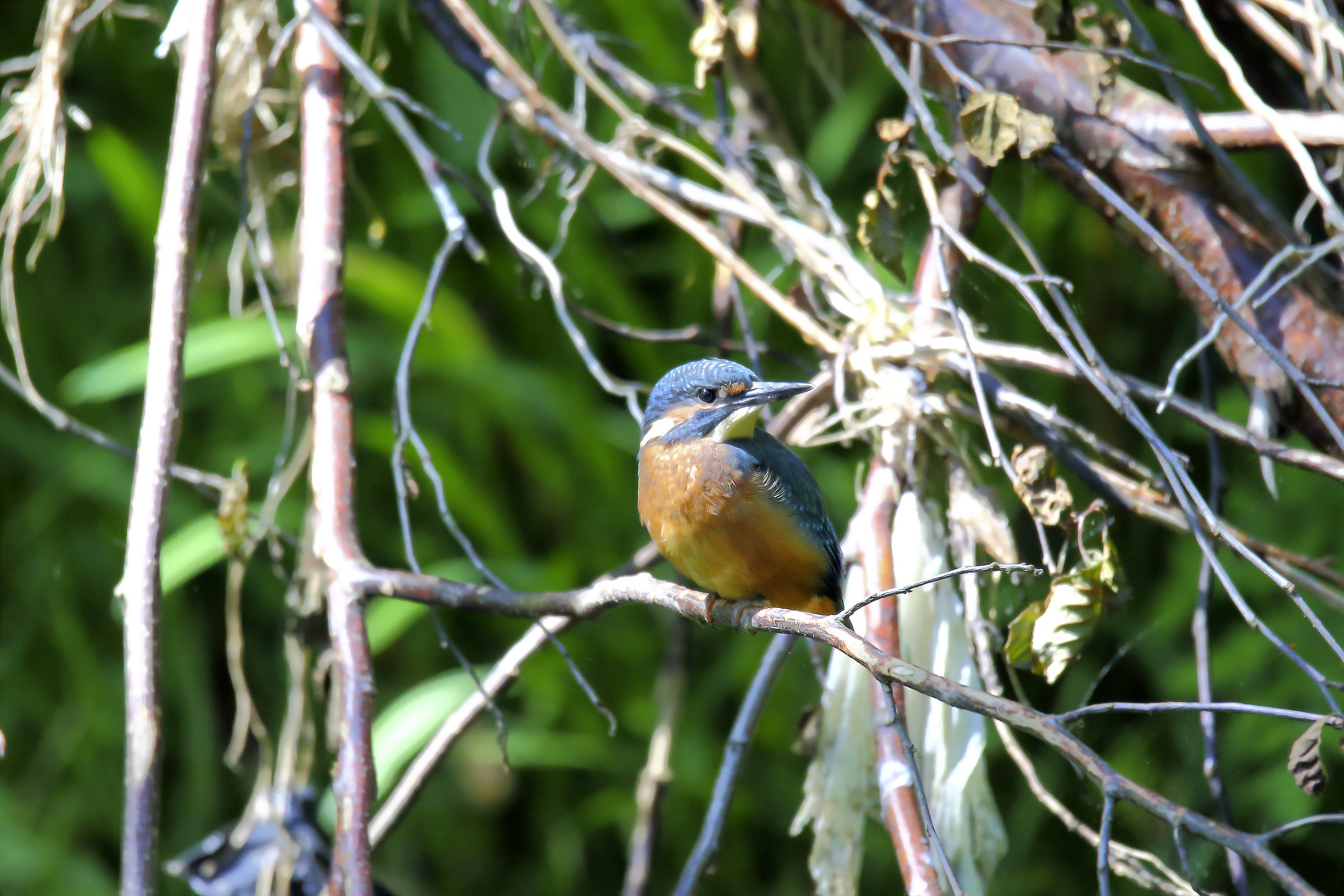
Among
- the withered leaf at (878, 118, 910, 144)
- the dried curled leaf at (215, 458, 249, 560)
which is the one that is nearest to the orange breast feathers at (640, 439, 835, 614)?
the withered leaf at (878, 118, 910, 144)

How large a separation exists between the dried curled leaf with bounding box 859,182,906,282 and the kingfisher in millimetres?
311

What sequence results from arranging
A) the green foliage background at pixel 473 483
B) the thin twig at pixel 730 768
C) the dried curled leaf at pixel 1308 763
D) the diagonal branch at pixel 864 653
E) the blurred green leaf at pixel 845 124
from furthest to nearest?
the blurred green leaf at pixel 845 124 → the green foliage background at pixel 473 483 → the thin twig at pixel 730 768 → the dried curled leaf at pixel 1308 763 → the diagonal branch at pixel 864 653

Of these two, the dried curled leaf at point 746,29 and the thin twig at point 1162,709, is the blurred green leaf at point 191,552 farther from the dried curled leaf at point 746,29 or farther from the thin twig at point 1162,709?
the thin twig at point 1162,709

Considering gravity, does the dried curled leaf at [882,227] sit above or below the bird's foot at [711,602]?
above

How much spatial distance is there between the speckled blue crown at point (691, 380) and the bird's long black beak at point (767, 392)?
27 millimetres

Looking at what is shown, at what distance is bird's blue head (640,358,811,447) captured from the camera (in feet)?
5.93

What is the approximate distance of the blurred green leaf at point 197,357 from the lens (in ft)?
8.30

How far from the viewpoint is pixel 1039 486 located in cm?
160

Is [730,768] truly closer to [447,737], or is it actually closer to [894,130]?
[447,737]

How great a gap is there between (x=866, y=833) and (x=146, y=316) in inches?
104

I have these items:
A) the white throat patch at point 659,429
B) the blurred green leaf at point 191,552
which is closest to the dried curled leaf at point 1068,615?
the white throat patch at point 659,429

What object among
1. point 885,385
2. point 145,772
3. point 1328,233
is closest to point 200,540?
point 145,772

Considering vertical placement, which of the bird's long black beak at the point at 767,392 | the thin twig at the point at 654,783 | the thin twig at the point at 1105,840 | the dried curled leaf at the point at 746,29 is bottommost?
the thin twig at the point at 654,783

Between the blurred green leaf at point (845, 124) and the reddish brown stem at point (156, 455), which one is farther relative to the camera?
the blurred green leaf at point (845, 124)
